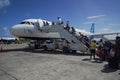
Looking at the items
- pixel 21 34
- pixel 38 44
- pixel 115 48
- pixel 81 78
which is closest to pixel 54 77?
pixel 81 78

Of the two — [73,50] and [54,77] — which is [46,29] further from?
[54,77]

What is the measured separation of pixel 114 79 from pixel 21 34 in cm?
1857

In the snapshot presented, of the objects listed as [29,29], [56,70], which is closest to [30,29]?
[29,29]

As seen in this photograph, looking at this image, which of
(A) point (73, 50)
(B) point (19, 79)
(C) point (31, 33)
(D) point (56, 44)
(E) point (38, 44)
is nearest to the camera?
(B) point (19, 79)

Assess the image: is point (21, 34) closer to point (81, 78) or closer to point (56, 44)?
point (56, 44)

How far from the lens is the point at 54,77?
8070 millimetres

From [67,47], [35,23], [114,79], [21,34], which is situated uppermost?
[35,23]

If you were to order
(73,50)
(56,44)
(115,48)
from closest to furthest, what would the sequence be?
(115,48) → (73,50) → (56,44)

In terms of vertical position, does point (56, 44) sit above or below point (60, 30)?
below

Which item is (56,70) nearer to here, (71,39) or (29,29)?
(71,39)

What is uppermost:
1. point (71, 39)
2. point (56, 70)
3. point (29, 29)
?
point (29, 29)

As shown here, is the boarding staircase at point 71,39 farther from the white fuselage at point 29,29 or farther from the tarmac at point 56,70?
the tarmac at point 56,70

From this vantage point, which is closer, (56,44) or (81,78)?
(81,78)

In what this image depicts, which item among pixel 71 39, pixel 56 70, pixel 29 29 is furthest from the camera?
pixel 29 29
